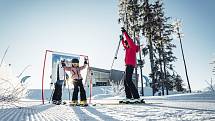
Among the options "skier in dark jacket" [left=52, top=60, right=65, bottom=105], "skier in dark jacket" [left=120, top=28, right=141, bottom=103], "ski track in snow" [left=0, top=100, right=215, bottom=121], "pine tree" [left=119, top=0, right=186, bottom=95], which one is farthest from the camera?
"pine tree" [left=119, top=0, right=186, bottom=95]

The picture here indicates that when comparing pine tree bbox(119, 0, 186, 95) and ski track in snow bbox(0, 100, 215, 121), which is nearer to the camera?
ski track in snow bbox(0, 100, 215, 121)

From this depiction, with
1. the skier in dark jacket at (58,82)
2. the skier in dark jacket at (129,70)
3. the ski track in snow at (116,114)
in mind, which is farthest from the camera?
the skier in dark jacket at (58,82)

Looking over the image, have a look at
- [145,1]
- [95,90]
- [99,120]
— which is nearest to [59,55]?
[99,120]

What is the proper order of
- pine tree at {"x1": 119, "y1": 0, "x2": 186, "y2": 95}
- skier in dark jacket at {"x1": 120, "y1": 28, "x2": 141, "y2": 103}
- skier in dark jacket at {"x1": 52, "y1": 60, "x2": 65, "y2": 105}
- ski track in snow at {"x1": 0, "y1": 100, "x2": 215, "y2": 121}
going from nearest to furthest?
ski track in snow at {"x1": 0, "y1": 100, "x2": 215, "y2": 121}
skier in dark jacket at {"x1": 120, "y1": 28, "x2": 141, "y2": 103}
skier in dark jacket at {"x1": 52, "y1": 60, "x2": 65, "y2": 105}
pine tree at {"x1": 119, "y1": 0, "x2": 186, "y2": 95}

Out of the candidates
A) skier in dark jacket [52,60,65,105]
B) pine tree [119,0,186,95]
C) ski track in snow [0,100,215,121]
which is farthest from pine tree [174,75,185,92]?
ski track in snow [0,100,215,121]

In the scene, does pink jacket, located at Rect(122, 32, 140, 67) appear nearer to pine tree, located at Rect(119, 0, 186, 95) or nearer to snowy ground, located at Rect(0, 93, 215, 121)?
snowy ground, located at Rect(0, 93, 215, 121)

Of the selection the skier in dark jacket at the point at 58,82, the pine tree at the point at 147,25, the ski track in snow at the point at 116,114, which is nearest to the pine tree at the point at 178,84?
the pine tree at the point at 147,25

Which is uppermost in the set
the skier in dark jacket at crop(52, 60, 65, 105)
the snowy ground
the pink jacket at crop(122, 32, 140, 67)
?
the pink jacket at crop(122, 32, 140, 67)

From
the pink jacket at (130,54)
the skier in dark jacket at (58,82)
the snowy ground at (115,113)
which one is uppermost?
the pink jacket at (130,54)

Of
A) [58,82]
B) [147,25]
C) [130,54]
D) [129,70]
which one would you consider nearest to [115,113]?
[129,70]

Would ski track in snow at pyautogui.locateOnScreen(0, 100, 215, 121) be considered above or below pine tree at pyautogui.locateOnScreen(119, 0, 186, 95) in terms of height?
below

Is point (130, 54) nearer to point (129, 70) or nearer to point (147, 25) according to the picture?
point (129, 70)

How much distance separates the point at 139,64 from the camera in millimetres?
29594

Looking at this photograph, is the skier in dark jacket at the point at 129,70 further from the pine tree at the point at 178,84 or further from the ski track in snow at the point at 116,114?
the pine tree at the point at 178,84
